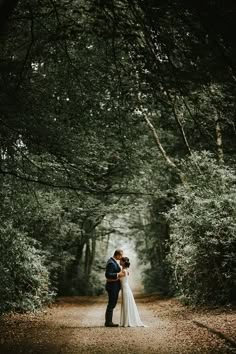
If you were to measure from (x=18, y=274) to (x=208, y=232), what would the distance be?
694 cm

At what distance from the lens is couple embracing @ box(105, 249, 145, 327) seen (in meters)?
11.5

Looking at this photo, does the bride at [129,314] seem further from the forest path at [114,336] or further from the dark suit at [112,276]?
the forest path at [114,336]

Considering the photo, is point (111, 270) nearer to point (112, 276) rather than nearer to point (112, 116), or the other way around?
point (112, 276)

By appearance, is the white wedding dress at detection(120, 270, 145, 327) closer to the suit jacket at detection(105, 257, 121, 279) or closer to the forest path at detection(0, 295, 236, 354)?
the forest path at detection(0, 295, 236, 354)

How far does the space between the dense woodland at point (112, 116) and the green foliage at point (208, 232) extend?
43 millimetres

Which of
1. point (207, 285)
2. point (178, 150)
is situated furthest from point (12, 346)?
point (178, 150)

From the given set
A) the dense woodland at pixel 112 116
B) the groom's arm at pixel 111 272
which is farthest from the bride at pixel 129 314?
the dense woodland at pixel 112 116

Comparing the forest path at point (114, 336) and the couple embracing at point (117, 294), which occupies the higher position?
the couple embracing at point (117, 294)

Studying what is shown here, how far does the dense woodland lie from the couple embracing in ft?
7.40

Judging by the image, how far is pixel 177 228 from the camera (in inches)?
609

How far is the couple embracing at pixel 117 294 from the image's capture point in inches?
453

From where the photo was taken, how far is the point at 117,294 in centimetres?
1198

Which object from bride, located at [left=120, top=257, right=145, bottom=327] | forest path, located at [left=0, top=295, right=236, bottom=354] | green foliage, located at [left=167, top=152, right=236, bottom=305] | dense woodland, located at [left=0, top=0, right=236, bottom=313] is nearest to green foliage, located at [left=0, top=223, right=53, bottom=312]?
dense woodland, located at [left=0, top=0, right=236, bottom=313]

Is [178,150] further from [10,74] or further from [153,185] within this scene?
[10,74]
